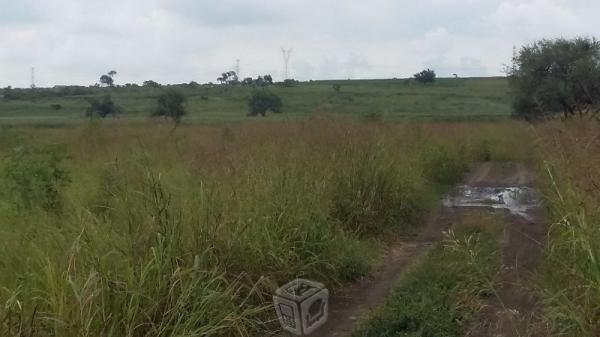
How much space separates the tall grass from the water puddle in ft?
11.3

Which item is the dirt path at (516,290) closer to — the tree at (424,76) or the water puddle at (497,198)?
the water puddle at (497,198)

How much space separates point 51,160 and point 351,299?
144 inches

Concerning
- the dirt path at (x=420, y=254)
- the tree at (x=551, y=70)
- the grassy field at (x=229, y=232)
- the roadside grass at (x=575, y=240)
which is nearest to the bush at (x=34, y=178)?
the grassy field at (x=229, y=232)

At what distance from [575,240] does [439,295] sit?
1.59 metres

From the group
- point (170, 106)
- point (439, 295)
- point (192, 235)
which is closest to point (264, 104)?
point (170, 106)

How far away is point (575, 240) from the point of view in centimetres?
528

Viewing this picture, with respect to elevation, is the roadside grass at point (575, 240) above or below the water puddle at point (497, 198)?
above

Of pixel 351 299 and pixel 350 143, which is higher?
pixel 350 143

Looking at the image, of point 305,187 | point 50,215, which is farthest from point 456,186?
point 50,215

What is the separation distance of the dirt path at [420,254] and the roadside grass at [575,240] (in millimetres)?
368

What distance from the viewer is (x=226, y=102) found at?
52750mm

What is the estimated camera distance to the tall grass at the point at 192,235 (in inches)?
192

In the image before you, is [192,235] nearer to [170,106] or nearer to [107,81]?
[170,106]

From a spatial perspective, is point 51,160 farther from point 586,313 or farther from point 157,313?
point 586,313
